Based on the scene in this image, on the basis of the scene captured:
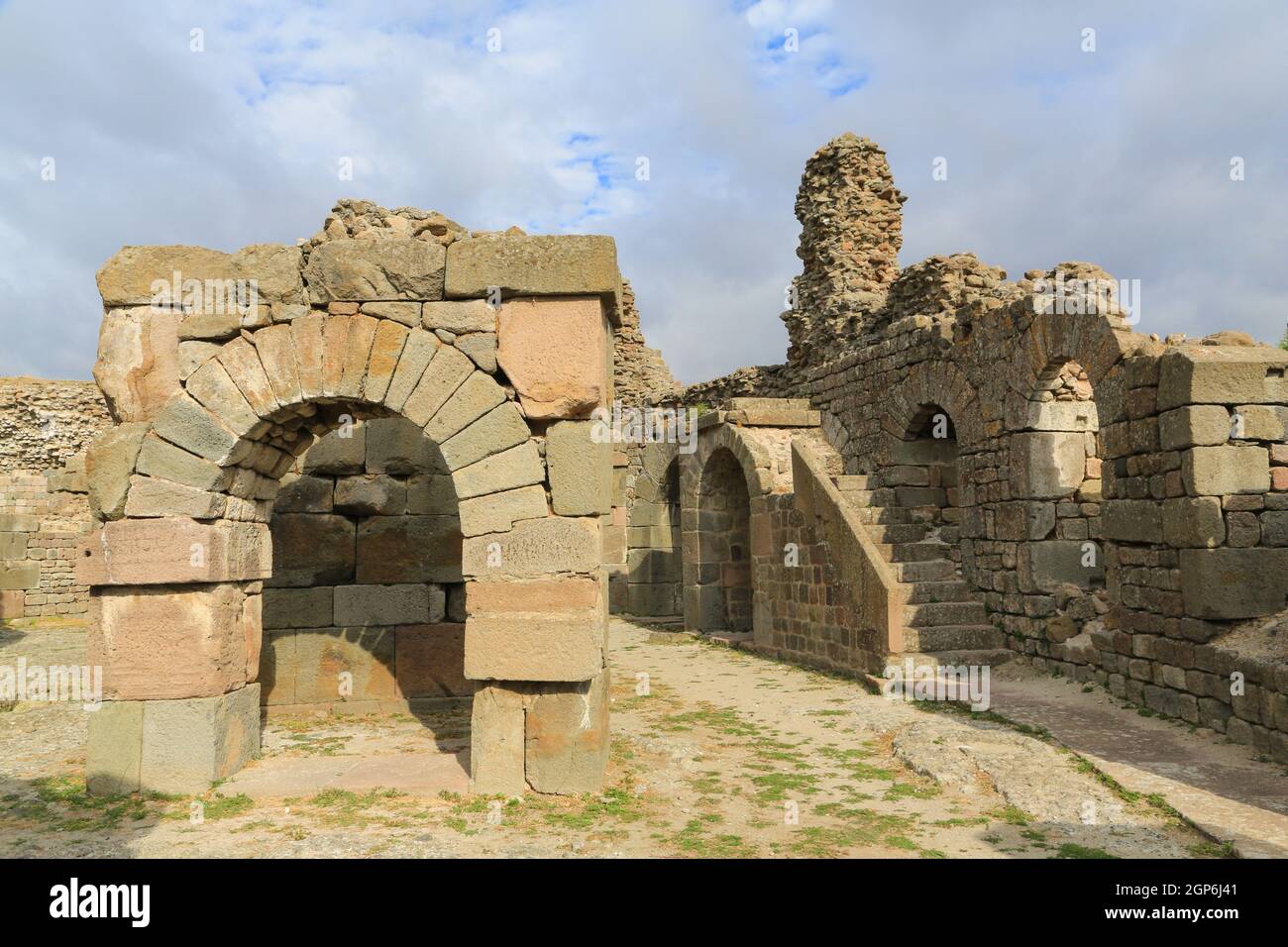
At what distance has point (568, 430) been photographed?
18.3ft

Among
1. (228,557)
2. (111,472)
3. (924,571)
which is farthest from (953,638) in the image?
(111,472)

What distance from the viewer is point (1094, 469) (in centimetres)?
980

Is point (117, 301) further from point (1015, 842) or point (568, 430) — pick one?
point (1015, 842)

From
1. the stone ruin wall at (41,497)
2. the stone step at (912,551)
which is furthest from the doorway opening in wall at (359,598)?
the stone ruin wall at (41,497)

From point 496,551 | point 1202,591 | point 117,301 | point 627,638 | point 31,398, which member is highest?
point 31,398

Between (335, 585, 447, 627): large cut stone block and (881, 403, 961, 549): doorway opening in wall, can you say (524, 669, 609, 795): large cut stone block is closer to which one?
(335, 585, 447, 627): large cut stone block

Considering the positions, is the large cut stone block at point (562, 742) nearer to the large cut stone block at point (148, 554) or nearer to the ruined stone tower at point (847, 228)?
the large cut stone block at point (148, 554)

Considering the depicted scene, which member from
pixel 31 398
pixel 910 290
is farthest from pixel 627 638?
pixel 31 398

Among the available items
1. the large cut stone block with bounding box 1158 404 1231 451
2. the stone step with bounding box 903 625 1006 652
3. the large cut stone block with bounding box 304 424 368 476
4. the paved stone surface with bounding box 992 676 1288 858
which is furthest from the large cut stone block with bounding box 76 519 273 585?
the large cut stone block with bounding box 1158 404 1231 451

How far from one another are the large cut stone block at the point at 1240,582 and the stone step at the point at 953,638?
3.14 meters

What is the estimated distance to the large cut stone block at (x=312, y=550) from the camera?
311 inches

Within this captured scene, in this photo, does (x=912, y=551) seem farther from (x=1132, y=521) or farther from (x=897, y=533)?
(x=1132, y=521)

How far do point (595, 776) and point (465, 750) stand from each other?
1.49 m

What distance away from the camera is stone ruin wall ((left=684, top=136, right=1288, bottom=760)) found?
6.87 m
